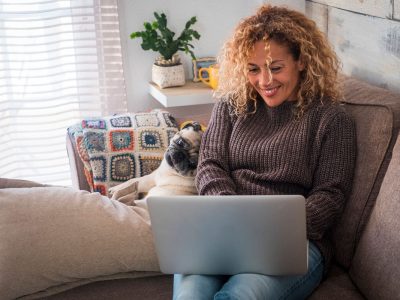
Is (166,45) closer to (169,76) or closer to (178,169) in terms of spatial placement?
(169,76)

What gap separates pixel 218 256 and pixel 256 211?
0.18 m

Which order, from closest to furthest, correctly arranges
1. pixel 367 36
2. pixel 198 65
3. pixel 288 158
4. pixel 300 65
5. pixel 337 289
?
pixel 337 289 < pixel 288 158 < pixel 300 65 < pixel 367 36 < pixel 198 65

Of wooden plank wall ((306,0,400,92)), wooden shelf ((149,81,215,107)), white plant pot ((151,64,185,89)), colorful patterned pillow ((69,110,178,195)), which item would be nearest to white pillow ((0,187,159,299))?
colorful patterned pillow ((69,110,178,195))

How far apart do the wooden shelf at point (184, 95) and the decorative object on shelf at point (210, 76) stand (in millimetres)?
25

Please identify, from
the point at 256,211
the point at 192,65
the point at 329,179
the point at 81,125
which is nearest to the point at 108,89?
the point at 192,65

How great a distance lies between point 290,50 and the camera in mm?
1833

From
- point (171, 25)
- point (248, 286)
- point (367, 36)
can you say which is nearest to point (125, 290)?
point (248, 286)

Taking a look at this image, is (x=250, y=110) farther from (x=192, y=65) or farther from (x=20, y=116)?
(x=20, y=116)

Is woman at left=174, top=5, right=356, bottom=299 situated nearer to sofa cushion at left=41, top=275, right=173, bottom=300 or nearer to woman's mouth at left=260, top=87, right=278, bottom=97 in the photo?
woman's mouth at left=260, top=87, right=278, bottom=97

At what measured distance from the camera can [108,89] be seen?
294 centimetres

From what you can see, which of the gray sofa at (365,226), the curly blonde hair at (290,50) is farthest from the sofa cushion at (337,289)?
the curly blonde hair at (290,50)

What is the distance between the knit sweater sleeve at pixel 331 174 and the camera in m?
1.65

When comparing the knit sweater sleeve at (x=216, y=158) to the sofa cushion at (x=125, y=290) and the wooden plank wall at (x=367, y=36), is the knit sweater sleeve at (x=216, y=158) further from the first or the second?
the wooden plank wall at (x=367, y=36)

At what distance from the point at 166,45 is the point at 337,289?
1.51m
